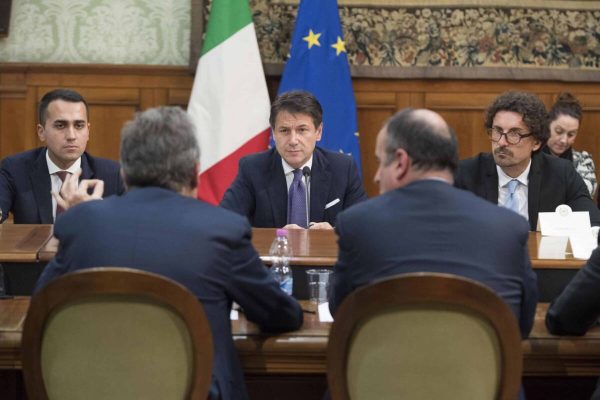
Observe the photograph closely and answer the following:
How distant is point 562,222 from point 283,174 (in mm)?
1164

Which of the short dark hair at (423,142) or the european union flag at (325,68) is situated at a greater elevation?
the european union flag at (325,68)

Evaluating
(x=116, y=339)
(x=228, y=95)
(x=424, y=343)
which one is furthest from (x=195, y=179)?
(x=228, y=95)

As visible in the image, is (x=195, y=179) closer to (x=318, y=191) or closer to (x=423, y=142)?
(x=423, y=142)

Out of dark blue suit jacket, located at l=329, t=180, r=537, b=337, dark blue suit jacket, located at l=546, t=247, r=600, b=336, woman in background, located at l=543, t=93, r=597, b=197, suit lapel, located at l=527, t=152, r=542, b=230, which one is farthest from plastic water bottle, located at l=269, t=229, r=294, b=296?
woman in background, located at l=543, t=93, r=597, b=197

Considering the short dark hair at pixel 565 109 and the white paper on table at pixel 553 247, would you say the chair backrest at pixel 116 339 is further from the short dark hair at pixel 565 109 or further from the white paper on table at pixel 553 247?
the short dark hair at pixel 565 109

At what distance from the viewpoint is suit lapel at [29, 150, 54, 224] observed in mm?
3936

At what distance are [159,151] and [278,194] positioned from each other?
1.87 meters

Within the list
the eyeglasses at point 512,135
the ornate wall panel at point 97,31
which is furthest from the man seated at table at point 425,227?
the ornate wall panel at point 97,31

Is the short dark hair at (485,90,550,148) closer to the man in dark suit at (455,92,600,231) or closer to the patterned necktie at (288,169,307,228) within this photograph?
the man in dark suit at (455,92,600,231)

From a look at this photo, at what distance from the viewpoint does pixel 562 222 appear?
3.51 metres

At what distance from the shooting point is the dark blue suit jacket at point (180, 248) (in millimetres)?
2031

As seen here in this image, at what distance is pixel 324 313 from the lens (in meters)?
2.57

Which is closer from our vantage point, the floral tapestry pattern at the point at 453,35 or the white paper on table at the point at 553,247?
the white paper on table at the point at 553,247

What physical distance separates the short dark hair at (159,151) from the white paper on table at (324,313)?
0.58 m
